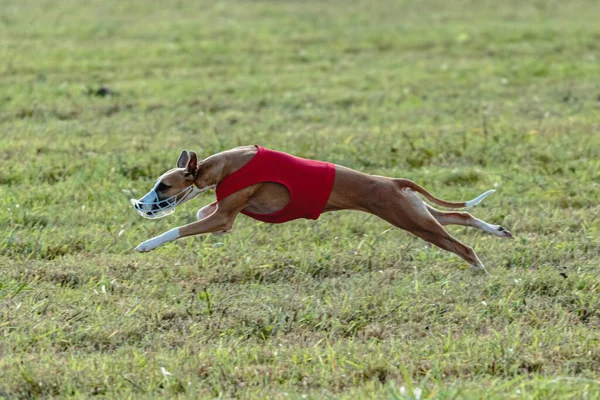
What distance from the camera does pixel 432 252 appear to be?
725 cm

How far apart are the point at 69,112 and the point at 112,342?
6.98 meters

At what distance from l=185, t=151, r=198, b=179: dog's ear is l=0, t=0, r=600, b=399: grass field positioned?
79cm

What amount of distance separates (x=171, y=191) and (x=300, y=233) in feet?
5.31

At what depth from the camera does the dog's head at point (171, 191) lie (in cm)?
618

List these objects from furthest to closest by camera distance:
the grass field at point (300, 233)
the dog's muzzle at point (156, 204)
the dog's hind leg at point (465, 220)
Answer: the dog's hind leg at point (465, 220), the dog's muzzle at point (156, 204), the grass field at point (300, 233)

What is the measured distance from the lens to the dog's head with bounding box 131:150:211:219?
6184 millimetres

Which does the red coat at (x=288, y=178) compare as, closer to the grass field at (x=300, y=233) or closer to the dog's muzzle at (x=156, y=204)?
the dog's muzzle at (x=156, y=204)

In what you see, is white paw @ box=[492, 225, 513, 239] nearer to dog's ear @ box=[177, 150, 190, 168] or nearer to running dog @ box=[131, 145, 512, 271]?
running dog @ box=[131, 145, 512, 271]

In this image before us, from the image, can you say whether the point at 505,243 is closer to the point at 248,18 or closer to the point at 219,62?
the point at 219,62

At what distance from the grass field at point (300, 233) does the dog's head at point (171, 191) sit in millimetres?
556

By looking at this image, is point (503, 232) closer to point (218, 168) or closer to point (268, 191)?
point (268, 191)

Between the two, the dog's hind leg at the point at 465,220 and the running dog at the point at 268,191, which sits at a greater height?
the running dog at the point at 268,191

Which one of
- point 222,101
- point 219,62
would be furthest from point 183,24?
point 222,101

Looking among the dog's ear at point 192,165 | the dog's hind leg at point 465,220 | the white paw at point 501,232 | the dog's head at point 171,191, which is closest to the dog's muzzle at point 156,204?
the dog's head at point 171,191
